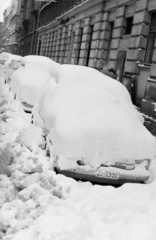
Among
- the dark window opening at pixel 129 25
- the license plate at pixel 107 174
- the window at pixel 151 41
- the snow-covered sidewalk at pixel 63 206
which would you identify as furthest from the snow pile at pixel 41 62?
the dark window opening at pixel 129 25

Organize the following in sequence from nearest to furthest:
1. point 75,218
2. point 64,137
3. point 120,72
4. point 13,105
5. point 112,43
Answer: point 75,218 < point 64,137 < point 13,105 < point 120,72 < point 112,43

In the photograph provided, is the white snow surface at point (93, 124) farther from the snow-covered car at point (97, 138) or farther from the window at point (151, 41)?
the window at point (151, 41)

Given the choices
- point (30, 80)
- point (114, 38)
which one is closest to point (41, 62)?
point (30, 80)

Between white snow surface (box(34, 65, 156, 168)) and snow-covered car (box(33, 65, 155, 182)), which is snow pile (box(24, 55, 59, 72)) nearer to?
white snow surface (box(34, 65, 156, 168))

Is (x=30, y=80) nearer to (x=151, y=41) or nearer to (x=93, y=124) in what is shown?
(x=93, y=124)

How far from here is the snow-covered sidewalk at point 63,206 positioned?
2.84m

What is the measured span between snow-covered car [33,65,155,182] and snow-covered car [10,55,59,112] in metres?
3.40

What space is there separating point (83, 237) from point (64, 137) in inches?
59.1

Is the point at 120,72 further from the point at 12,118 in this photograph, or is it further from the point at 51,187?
the point at 51,187

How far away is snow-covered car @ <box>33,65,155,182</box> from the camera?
3902mm

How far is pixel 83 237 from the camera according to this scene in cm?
278

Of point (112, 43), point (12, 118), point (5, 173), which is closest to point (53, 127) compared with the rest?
point (5, 173)

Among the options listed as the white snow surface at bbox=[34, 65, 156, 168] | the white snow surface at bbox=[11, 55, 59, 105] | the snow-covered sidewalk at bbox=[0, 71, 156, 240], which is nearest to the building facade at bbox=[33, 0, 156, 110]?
the white snow surface at bbox=[11, 55, 59, 105]

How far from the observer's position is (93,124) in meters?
4.09
